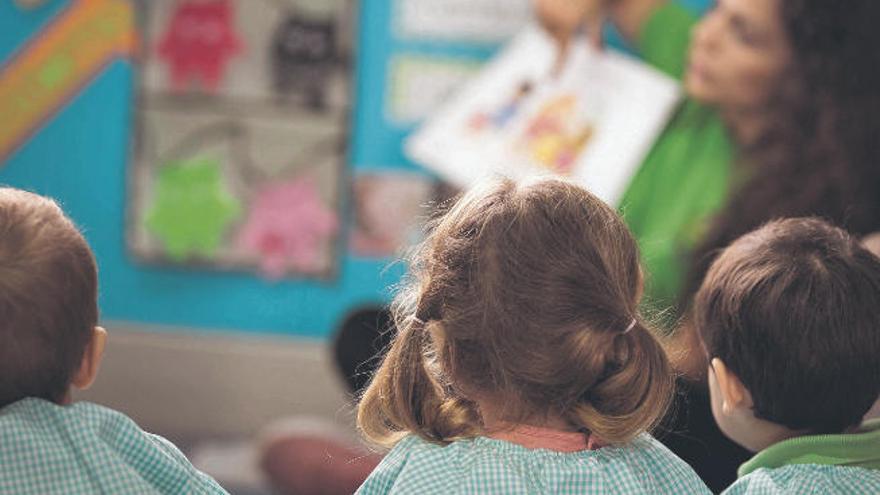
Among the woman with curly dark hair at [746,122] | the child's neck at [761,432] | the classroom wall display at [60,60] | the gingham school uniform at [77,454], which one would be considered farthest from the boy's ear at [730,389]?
the classroom wall display at [60,60]

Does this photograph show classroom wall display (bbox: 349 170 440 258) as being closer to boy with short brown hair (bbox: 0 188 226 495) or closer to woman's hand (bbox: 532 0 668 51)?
woman's hand (bbox: 532 0 668 51)

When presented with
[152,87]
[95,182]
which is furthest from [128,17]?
[95,182]

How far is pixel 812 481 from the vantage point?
3.93 ft

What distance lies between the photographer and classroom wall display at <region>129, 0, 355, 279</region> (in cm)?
287

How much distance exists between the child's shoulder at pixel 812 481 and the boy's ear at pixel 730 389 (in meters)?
0.08

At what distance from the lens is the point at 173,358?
2926 mm

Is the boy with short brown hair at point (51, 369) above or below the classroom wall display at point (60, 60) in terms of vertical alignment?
above

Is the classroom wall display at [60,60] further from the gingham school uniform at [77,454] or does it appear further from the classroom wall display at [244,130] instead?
the gingham school uniform at [77,454]

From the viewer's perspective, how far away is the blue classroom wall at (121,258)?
2930 millimetres

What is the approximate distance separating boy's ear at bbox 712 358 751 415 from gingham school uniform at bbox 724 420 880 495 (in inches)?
2.3

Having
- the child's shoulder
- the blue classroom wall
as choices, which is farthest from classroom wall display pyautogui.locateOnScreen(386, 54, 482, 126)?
the child's shoulder

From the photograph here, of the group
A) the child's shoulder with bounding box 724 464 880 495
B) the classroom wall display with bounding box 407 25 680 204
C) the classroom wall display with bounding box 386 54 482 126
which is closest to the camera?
the child's shoulder with bounding box 724 464 880 495

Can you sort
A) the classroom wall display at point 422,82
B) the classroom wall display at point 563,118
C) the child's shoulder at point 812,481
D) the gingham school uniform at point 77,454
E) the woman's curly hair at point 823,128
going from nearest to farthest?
the gingham school uniform at point 77,454 < the child's shoulder at point 812,481 < the woman's curly hair at point 823,128 < the classroom wall display at point 563,118 < the classroom wall display at point 422,82

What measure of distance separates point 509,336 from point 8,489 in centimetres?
44
